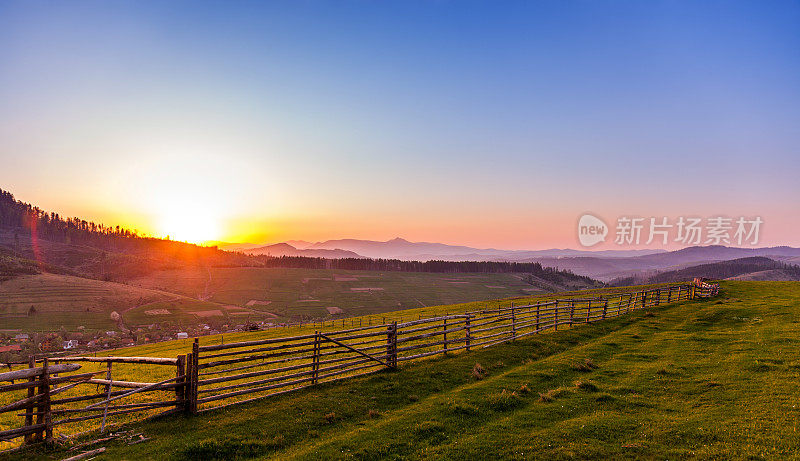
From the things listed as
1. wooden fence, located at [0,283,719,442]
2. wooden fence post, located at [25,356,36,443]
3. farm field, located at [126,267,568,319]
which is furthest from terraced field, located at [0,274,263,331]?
wooden fence post, located at [25,356,36,443]

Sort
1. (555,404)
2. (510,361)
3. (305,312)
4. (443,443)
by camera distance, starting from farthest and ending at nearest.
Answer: (305,312)
(510,361)
(555,404)
(443,443)

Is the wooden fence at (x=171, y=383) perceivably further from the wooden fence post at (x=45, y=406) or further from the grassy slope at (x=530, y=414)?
the grassy slope at (x=530, y=414)

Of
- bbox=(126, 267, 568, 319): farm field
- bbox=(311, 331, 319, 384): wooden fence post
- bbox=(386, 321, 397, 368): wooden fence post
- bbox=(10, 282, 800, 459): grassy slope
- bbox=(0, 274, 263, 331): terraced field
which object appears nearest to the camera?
bbox=(10, 282, 800, 459): grassy slope

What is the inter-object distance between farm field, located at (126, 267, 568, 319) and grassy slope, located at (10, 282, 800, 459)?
327 feet

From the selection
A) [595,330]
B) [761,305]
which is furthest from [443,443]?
[761,305]

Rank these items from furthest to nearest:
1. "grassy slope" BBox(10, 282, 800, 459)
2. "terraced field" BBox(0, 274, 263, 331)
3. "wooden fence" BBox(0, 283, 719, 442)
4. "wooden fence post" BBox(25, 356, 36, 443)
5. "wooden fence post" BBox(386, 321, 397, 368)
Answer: "terraced field" BBox(0, 274, 263, 331), "wooden fence post" BBox(386, 321, 397, 368), "wooden fence" BBox(0, 283, 719, 442), "wooden fence post" BBox(25, 356, 36, 443), "grassy slope" BBox(10, 282, 800, 459)

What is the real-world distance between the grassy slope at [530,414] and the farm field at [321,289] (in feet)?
327

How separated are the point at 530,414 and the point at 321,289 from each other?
141 metres

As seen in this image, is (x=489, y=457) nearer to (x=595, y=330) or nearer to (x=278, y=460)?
(x=278, y=460)

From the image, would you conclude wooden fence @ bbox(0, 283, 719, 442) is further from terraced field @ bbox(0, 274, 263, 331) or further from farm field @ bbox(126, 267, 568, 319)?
farm field @ bbox(126, 267, 568, 319)

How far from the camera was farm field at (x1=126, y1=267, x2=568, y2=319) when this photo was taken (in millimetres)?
123688

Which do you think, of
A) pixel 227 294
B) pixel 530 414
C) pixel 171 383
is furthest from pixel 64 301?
pixel 530 414

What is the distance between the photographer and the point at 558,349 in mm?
20672

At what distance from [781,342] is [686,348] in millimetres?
4635
